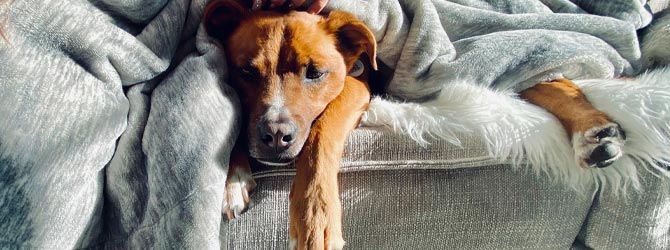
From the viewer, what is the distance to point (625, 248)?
4.59ft

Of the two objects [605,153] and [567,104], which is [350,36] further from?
[605,153]

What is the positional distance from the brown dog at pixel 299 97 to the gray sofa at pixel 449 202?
68 mm

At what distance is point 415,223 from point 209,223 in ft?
1.75

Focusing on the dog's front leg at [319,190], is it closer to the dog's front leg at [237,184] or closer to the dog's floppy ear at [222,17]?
the dog's front leg at [237,184]

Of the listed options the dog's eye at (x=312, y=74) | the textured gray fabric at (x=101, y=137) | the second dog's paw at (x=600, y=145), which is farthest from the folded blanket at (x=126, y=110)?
the dog's eye at (x=312, y=74)

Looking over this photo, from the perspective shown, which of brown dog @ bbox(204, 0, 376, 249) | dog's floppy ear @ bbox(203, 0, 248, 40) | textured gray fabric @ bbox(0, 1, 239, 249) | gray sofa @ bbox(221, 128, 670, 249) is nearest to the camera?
textured gray fabric @ bbox(0, 1, 239, 249)

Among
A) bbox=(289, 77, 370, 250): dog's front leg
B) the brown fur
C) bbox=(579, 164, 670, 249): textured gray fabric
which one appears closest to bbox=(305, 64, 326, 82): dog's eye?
bbox=(289, 77, 370, 250): dog's front leg

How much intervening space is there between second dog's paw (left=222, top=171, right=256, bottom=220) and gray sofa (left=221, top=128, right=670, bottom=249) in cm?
3

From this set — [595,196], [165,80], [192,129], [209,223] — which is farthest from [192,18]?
[595,196]

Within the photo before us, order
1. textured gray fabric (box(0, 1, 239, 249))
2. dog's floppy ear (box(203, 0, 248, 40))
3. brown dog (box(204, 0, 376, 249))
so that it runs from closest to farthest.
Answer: textured gray fabric (box(0, 1, 239, 249))
brown dog (box(204, 0, 376, 249))
dog's floppy ear (box(203, 0, 248, 40))

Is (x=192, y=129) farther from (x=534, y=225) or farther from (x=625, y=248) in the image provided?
(x=625, y=248)

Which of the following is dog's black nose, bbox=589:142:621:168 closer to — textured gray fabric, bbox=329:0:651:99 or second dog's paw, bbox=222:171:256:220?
textured gray fabric, bbox=329:0:651:99

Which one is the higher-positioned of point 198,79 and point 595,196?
point 198,79

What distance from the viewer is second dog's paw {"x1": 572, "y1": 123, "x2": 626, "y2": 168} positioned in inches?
51.2
